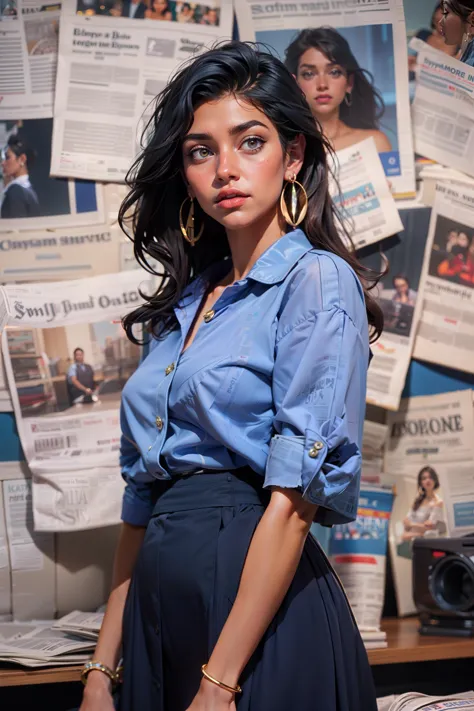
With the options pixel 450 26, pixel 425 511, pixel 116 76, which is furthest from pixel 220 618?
pixel 450 26

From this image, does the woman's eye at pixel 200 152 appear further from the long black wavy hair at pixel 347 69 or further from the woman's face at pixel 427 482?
the woman's face at pixel 427 482

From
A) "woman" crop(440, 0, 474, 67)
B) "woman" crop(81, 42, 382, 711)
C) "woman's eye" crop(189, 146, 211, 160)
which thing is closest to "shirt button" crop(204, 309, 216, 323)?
"woman" crop(81, 42, 382, 711)

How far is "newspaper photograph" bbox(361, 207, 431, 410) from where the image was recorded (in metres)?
2.06

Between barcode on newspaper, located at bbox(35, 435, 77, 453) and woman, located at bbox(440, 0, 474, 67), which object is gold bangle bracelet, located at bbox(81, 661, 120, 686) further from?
woman, located at bbox(440, 0, 474, 67)

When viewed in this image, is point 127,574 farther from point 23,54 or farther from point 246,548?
point 23,54

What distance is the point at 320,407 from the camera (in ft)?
3.75

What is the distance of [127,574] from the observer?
151 centimetres

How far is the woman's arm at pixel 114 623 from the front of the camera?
1396 millimetres

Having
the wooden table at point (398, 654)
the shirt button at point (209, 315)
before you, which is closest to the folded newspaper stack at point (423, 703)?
the wooden table at point (398, 654)

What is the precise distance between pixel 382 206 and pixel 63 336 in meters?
0.80

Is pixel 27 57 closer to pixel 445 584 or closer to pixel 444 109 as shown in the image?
pixel 444 109

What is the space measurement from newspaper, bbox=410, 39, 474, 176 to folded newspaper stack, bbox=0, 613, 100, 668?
52.6 inches

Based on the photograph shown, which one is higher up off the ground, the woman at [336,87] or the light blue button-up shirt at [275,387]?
the woman at [336,87]

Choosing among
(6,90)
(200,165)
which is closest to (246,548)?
(200,165)
